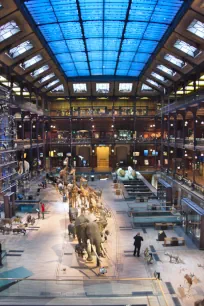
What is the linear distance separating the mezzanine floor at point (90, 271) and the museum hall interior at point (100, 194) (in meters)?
0.05

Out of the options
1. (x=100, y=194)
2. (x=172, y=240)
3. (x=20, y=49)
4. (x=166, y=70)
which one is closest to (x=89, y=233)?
(x=172, y=240)

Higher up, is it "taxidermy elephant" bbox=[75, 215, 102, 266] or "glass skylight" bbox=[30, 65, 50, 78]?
"glass skylight" bbox=[30, 65, 50, 78]

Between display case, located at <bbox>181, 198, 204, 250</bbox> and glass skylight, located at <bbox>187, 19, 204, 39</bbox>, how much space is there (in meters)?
14.2

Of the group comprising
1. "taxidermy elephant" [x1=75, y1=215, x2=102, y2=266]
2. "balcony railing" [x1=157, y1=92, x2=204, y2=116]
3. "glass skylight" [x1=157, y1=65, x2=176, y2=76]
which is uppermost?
"glass skylight" [x1=157, y1=65, x2=176, y2=76]

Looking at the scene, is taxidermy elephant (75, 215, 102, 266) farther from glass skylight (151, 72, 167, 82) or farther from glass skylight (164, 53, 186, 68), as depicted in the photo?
glass skylight (151, 72, 167, 82)

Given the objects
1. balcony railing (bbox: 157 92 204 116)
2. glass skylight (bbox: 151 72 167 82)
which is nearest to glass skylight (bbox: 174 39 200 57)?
balcony railing (bbox: 157 92 204 116)

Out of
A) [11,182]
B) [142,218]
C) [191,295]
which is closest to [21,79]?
[11,182]

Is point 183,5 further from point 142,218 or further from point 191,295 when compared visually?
point 191,295

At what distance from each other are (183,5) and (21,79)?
72.0 feet

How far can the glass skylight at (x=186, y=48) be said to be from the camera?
29.5 m

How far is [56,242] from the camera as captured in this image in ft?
65.4

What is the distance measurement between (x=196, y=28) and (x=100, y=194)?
53.7 feet

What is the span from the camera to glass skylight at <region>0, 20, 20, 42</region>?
82.7 ft

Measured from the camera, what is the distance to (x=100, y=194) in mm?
26781
